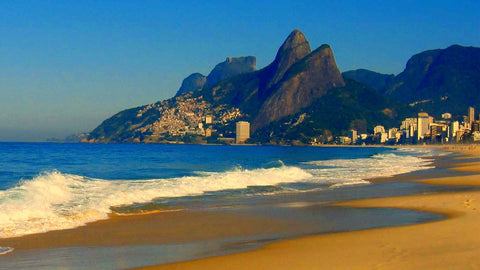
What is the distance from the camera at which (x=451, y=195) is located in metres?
18.7

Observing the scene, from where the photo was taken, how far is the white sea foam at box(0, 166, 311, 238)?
43.7 feet

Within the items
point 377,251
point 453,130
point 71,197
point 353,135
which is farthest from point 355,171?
point 453,130

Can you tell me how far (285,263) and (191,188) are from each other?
14495 millimetres

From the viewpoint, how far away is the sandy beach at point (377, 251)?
8.43 meters

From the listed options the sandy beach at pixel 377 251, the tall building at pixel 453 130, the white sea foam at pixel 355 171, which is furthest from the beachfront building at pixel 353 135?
the sandy beach at pixel 377 251

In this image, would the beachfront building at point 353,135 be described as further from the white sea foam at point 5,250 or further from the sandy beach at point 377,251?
the white sea foam at point 5,250

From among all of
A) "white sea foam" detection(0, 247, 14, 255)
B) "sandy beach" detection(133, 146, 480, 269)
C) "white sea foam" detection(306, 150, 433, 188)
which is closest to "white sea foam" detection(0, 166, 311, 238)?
"white sea foam" detection(0, 247, 14, 255)

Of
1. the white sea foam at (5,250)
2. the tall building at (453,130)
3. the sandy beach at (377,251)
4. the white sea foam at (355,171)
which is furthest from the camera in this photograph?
the tall building at (453,130)

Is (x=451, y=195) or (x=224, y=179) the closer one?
(x=451, y=195)

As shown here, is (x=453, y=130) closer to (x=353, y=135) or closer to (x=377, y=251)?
(x=353, y=135)

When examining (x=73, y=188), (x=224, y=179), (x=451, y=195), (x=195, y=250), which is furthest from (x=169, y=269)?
(x=224, y=179)

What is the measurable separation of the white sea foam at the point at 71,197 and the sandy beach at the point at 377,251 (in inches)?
225

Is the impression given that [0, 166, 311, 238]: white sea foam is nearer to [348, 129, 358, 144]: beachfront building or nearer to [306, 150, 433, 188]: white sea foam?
[306, 150, 433, 188]: white sea foam

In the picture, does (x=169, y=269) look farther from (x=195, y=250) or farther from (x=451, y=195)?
(x=451, y=195)
